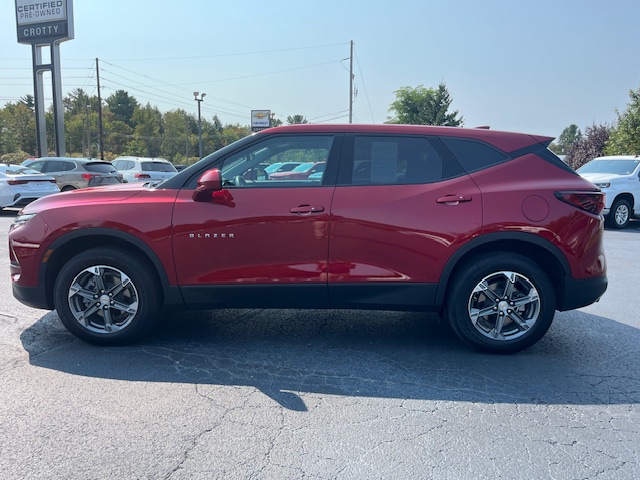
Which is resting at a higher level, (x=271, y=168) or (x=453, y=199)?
(x=271, y=168)

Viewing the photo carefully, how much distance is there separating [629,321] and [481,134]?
258 cm

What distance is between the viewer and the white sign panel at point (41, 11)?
2330cm

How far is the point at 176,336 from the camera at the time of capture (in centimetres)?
473

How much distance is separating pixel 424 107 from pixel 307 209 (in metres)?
76.9

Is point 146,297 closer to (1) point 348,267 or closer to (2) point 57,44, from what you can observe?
(1) point 348,267

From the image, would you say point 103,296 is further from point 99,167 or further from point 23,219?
point 99,167

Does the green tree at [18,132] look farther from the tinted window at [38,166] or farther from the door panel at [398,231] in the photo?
the door panel at [398,231]

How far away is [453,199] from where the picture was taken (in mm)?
4215

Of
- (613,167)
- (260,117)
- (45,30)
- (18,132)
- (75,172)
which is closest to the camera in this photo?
(613,167)

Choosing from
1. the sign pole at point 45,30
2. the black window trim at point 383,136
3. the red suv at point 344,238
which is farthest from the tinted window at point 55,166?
the black window trim at point 383,136

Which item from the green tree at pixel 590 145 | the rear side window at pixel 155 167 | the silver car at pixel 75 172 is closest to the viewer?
the silver car at pixel 75 172

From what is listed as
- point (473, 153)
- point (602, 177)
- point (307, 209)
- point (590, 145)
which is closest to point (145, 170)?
point (602, 177)

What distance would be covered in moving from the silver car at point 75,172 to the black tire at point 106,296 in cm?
1314

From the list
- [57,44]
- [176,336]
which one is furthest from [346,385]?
[57,44]
